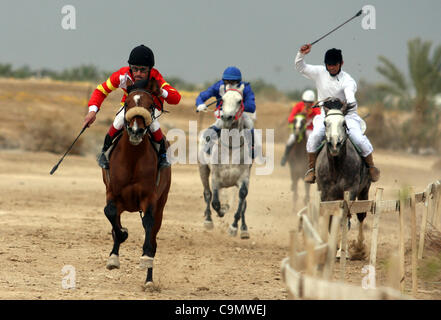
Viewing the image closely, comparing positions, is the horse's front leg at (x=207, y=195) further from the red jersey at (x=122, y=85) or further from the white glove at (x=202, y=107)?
the red jersey at (x=122, y=85)

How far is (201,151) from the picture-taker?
14.8 metres

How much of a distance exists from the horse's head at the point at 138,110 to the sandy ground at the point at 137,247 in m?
1.87

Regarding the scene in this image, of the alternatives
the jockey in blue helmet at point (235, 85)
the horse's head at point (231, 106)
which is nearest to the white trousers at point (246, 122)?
the jockey in blue helmet at point (235, 85)

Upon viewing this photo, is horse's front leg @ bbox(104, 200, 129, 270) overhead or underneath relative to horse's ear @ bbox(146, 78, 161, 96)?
underneath

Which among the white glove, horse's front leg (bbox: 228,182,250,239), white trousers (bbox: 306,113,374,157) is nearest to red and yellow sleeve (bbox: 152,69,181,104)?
white trousers (bbox: 306,113,374,157)

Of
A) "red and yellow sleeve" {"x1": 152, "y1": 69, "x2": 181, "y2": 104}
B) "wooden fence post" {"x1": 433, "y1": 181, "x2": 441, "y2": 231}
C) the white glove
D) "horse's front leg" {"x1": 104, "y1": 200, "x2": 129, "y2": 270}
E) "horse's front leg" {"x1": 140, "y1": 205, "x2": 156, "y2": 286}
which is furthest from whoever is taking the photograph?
the white glove

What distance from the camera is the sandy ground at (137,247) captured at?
9820 millimetres

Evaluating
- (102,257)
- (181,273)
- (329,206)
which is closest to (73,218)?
(102,257)

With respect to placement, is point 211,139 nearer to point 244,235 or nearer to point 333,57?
point 244,235

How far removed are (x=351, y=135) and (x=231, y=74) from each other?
10.9 ft

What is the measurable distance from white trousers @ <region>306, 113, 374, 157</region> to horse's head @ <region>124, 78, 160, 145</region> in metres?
3.31

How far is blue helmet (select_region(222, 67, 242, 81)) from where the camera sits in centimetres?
1441

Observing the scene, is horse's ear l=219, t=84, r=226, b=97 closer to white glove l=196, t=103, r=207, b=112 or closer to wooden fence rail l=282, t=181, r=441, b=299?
white glove l=196, t=103, r=207, b=112

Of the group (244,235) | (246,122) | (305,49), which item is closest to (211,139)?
(246,122)
